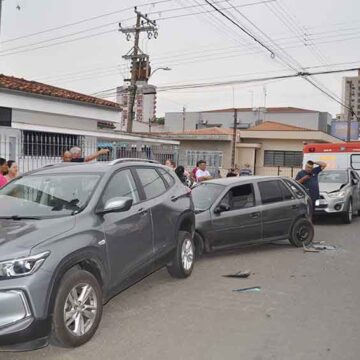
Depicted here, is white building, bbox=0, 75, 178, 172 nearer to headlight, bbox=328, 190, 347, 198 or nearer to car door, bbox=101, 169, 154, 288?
headlight, bbox=328, 190, 347, 198

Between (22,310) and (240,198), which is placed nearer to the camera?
(22,310)

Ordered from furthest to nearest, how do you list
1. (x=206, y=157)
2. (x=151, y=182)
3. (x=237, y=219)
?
(x=206, y=157), (x=237, y=219), (x=151, y=182)

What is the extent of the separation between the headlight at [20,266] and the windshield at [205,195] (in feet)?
16.0

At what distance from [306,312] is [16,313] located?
10.5 feet


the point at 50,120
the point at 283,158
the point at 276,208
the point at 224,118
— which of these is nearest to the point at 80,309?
the point at 276,208

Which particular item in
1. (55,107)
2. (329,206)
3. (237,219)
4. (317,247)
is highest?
(55,107)

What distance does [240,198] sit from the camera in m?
9.23

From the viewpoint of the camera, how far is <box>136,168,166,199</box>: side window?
20.5 feet

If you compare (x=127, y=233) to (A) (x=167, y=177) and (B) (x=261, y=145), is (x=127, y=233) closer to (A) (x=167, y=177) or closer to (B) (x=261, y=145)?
(A) (x=167, y=177)

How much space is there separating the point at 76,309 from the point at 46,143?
9755 mm

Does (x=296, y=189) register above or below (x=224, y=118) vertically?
below

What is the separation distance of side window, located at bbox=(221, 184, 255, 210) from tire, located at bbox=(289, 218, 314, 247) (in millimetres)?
1186

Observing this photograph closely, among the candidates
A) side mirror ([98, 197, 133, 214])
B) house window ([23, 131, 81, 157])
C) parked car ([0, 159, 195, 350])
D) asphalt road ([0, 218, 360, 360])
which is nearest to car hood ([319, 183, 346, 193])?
asphalt road ([0, 218, 360, 360])

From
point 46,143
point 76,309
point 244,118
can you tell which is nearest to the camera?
point 76,309
